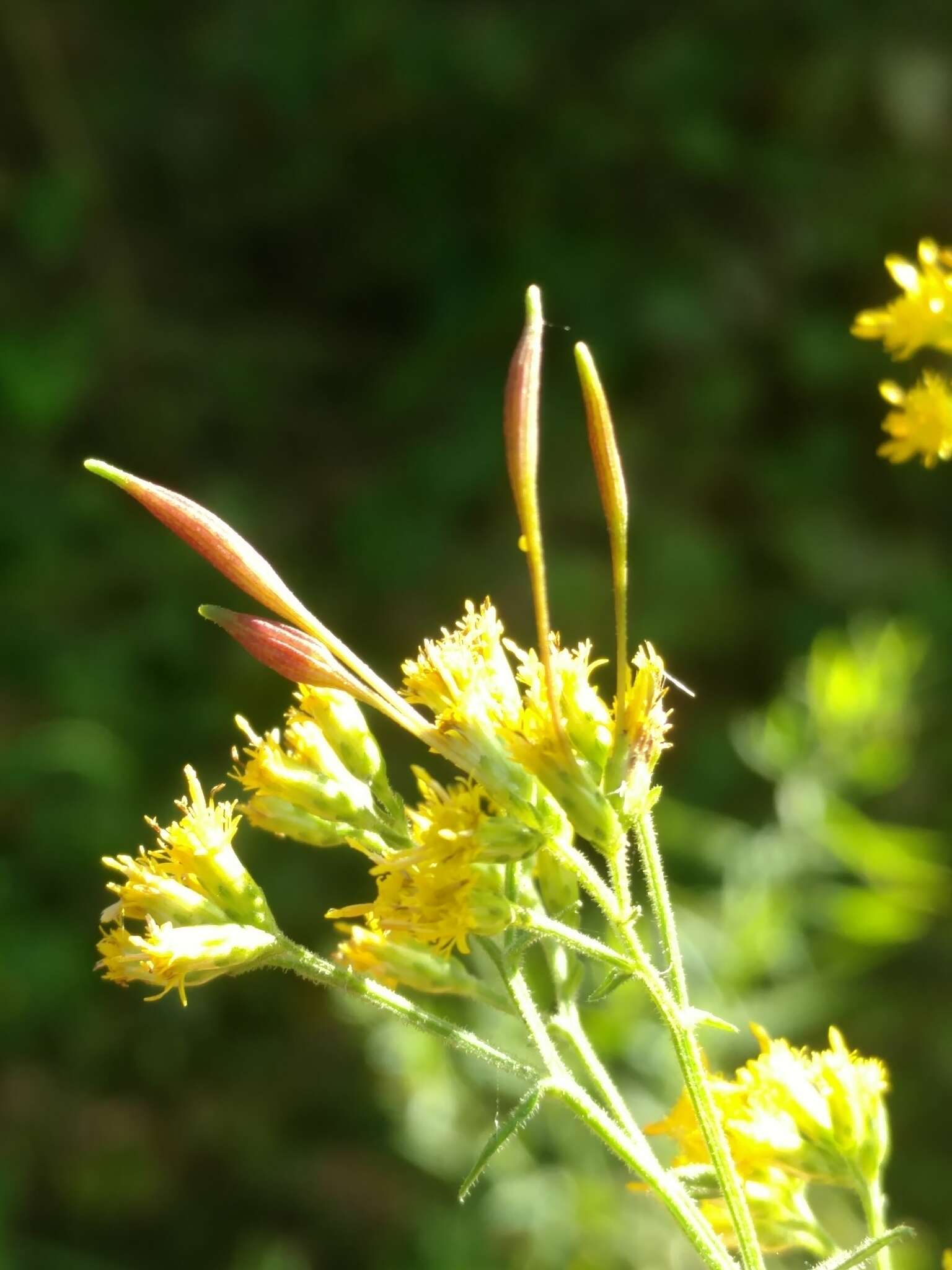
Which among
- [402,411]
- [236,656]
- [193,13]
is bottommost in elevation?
[236,656]

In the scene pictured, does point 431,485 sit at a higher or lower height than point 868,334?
higher

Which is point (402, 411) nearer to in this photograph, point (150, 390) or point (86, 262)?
point (150, 390)

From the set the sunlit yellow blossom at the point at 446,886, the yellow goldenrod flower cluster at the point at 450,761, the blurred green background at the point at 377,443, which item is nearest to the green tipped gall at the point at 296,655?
the yellow goldenrod flower cluster at the point at 450,761

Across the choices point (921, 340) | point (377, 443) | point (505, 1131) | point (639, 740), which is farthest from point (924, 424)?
point (377, 443)

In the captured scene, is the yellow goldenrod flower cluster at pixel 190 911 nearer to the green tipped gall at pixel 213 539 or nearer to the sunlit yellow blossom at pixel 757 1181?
the green tipped gall at pixel 213 539

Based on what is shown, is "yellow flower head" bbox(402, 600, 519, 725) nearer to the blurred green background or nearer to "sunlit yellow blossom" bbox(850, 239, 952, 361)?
"sunlit yellow blossom" bbox(850, 239, 952, 361)

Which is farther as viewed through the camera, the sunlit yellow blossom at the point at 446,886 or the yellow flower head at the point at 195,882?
the yellow flower head at the point at 195,882

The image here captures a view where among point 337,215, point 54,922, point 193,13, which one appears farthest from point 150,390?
point 54,922
